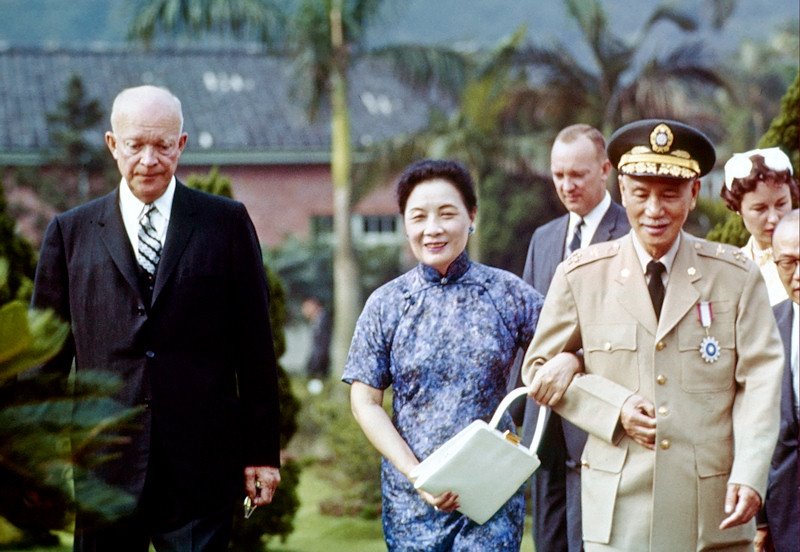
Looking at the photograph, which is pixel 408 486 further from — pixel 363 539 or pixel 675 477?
pixel 363 539

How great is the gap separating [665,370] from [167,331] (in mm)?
1601

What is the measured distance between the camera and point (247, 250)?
443 centimetres

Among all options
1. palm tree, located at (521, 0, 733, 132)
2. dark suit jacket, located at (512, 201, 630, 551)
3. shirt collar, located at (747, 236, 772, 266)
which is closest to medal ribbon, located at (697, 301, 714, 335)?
shirt collar, located at (747, 236, 772, 266)

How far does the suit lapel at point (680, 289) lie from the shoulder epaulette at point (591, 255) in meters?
0.20

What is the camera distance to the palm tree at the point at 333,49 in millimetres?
23938

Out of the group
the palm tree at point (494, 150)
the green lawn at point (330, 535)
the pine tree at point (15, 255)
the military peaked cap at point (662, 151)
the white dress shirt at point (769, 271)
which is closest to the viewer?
the military peaked cap at point (662, 151)

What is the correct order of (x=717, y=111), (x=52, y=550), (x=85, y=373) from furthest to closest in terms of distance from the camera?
(x=717, y=111) < (x=52, y=550) < (x=85, y=373)

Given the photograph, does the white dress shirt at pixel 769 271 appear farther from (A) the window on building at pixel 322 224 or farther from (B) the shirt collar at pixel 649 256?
(A) the window on building at pixel 322 224

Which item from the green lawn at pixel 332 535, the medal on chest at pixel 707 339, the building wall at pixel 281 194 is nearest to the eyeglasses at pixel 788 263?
the medal on chest at pixel 707 339

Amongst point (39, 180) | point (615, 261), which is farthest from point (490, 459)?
point (39, 180)

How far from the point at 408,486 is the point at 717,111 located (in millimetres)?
29813

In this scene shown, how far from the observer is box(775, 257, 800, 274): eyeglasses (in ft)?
11.8

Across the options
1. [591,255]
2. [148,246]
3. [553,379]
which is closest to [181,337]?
[148,246]

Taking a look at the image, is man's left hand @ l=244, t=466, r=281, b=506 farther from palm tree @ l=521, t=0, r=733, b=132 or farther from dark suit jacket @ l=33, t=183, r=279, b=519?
palm tree @ l=521, t=0, r=733, b=132
